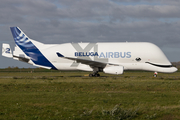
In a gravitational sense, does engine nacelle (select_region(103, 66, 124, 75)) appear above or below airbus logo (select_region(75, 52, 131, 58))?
below

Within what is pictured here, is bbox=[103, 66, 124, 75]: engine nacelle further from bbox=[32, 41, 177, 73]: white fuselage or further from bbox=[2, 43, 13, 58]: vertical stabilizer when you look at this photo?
bbox=[2, 43, 13, 58]: vertical stabilizer

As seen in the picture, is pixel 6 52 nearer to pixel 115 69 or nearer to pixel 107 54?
pixel 107 54

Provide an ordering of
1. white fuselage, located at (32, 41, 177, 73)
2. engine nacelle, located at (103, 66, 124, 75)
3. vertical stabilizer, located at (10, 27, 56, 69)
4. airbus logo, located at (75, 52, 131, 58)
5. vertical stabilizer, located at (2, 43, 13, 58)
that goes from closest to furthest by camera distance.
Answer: engine nacelle, located at (103, 66, 124, 75) → white fuselage, located at (32, 41, 177, 73) → airbus logo, located at (75, 52, 131, 58) → vertical stabilizer, located at (10, 27, 56, 69) → vertical stabilizer, located at (2, 43, 13, 58)

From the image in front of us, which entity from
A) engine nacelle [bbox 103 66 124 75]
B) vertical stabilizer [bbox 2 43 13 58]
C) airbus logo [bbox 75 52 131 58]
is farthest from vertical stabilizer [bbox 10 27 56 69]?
engine nacelle [bbox 103 66 124 75]

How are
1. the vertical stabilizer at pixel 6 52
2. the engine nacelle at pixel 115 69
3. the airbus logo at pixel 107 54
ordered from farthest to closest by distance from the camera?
the vertical stabilizer at pixel 6 52, the airbus logo at pixel 107 54, the engine nacelle at pixel 115 69

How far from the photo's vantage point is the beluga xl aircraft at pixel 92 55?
34406 millimetres

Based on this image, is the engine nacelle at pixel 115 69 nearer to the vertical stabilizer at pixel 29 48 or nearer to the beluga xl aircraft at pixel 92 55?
the beluga xl aircraft at pixel 92 55

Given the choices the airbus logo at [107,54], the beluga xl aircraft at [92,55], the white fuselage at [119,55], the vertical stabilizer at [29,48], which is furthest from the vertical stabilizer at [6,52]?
the airbus logo at [107,54]

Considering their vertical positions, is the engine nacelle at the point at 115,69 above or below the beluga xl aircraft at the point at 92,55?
below

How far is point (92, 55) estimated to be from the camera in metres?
36.1

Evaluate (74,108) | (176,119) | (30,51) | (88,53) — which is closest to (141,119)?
(176,119)

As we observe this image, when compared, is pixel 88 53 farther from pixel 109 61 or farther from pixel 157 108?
pixel 157 108

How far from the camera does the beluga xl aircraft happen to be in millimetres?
34406

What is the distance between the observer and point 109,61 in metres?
35.4
